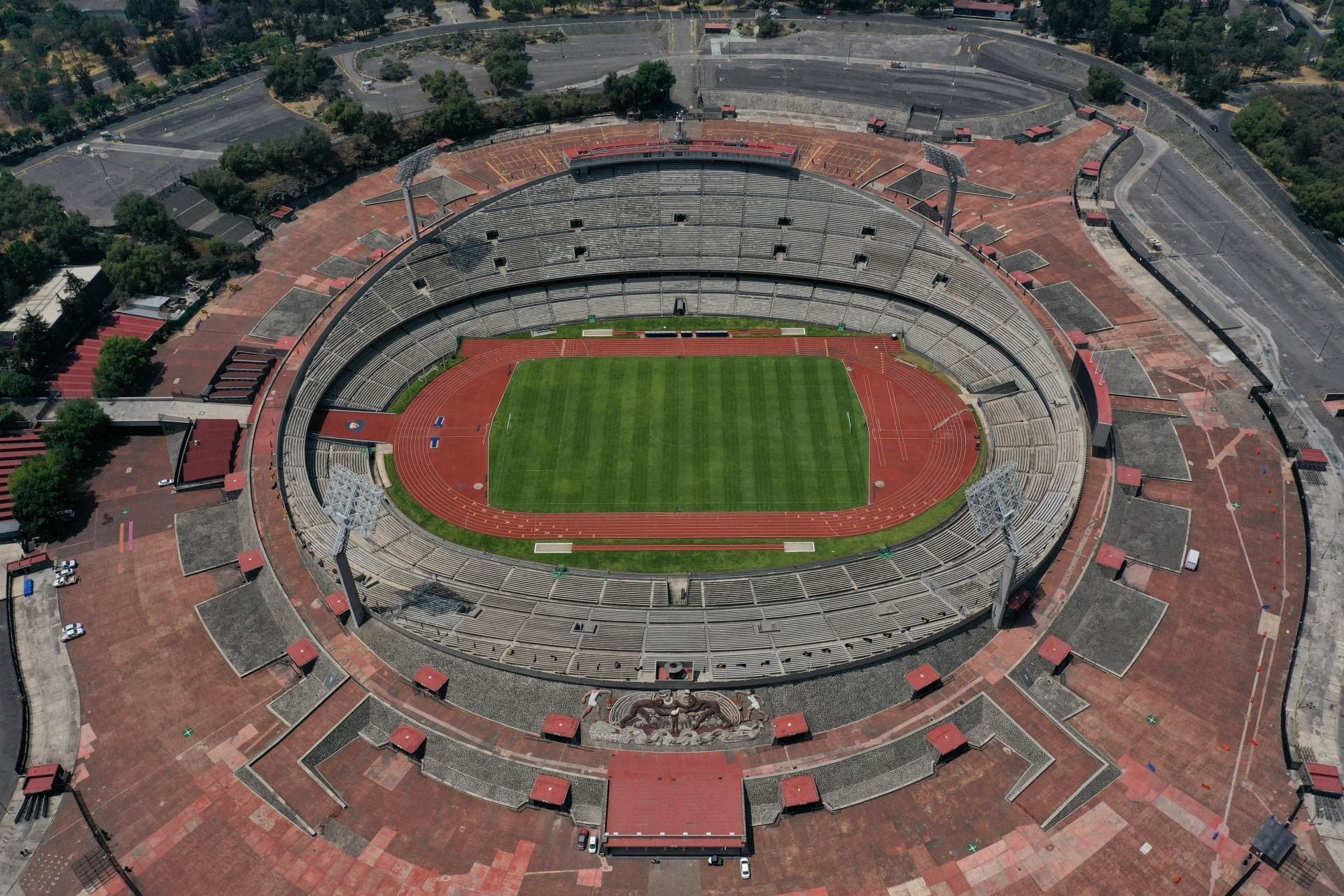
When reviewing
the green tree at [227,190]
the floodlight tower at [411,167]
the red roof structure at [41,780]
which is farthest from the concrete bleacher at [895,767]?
the green tree at [227,190]

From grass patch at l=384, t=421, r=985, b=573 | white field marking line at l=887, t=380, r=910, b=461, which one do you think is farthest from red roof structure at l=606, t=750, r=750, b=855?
white field marking line at l=887, t=380, r=910, b=461

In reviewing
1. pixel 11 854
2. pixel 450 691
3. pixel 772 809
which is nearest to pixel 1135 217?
pixel 772 809

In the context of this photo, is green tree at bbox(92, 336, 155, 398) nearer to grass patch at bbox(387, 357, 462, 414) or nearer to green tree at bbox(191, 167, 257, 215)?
grass patch at bbox(387, 357, 462, 414)

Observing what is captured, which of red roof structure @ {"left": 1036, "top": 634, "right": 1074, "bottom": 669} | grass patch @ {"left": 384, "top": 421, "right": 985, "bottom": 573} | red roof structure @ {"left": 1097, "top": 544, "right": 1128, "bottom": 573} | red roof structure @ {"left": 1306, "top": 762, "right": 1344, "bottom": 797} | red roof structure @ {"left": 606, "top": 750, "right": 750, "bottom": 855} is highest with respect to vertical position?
red roof structure @ {"left": 1097, "top": 544, "right": 1128, "bottom": 573}

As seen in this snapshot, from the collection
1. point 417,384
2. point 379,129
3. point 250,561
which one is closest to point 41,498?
point 250,561

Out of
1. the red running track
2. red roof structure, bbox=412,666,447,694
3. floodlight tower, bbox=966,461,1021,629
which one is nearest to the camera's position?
floodlight tower, bbox=966,461,1021,629

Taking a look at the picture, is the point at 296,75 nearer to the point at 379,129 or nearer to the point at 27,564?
the point at 379,129

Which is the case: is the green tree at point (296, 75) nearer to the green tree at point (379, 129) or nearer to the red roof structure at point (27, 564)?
the green tree at point (379, 129)
